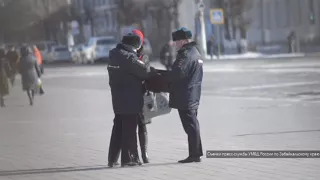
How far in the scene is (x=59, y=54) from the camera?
202ft

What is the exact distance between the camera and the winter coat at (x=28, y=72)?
65.6 ft

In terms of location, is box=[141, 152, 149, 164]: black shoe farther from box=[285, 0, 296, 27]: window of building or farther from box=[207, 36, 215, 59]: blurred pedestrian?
box=[285, 0, 296, 27]: window of building

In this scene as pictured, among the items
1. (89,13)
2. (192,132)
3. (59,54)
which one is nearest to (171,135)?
(192,132)

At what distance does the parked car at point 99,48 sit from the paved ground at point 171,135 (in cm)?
2930

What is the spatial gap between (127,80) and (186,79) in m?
0.69

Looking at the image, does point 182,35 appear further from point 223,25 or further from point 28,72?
point 223,25

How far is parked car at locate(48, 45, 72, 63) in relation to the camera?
61500 millimetres

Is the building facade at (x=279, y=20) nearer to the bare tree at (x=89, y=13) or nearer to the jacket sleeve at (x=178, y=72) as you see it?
the bare tree at (x=89, y=13)

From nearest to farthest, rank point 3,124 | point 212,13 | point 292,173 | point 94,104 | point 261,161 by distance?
point 292,173, point 261,161, point 3,124, point 94,104, point 212,13

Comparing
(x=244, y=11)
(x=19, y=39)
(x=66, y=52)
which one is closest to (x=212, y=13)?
(x=244, y=11)

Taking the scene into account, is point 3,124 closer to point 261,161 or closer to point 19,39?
point 261,161

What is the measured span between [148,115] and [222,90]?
13279mm

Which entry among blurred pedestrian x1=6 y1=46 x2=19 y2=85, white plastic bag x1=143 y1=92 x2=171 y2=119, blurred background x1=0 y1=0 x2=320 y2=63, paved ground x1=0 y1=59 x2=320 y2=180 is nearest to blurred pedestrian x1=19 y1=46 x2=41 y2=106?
paved ground x1=0 y1=59 x2=320 y2=180

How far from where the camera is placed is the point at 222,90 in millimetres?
22297
